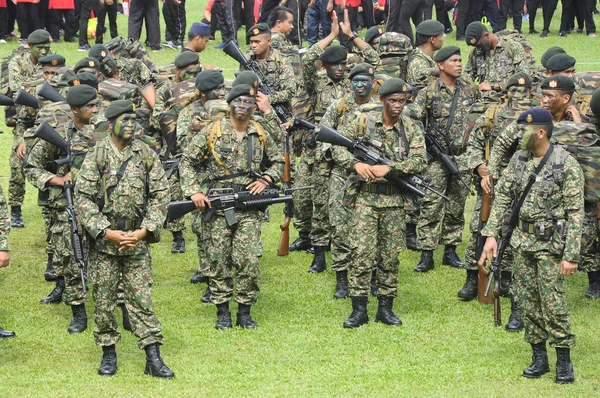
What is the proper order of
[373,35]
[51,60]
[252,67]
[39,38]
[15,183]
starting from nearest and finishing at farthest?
[51,60] → [252,67] → [39,38] → [15,183] → [373,35]

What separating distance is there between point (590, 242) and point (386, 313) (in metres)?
2.46

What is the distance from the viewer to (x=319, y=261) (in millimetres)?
12844

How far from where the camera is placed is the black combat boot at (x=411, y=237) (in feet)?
45.0

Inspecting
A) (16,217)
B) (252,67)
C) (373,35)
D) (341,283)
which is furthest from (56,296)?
(373,35)

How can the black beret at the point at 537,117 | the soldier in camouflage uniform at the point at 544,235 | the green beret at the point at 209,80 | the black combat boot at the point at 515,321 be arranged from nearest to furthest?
1. the soldier in camouflage uniform at the point at 544,235
2. the black beret at the point at 537,117
3. the black combat boot at the point at 515,321
4. the green beret at the point at 209,80

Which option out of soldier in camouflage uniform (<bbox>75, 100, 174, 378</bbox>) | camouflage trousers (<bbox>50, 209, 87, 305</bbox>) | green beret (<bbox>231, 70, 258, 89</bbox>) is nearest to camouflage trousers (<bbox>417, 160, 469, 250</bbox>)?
green beret (<bbox>231, 70, 258, 89</bbox>)

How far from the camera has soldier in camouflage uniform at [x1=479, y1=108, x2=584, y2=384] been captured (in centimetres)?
900

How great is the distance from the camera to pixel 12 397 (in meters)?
9.07

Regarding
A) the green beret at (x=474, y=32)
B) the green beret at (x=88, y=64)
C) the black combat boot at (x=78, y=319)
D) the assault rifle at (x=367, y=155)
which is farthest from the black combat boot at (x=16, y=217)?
the green beret at (x=474, y=32)

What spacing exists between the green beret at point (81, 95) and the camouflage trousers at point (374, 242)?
289cm

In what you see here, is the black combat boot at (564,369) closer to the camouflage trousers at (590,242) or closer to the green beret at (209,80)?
the camouflage trousers at (590,242)

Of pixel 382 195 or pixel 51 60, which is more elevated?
pixel 51 60

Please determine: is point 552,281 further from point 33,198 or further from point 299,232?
point 33,198

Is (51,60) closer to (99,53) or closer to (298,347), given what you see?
(99,53)
